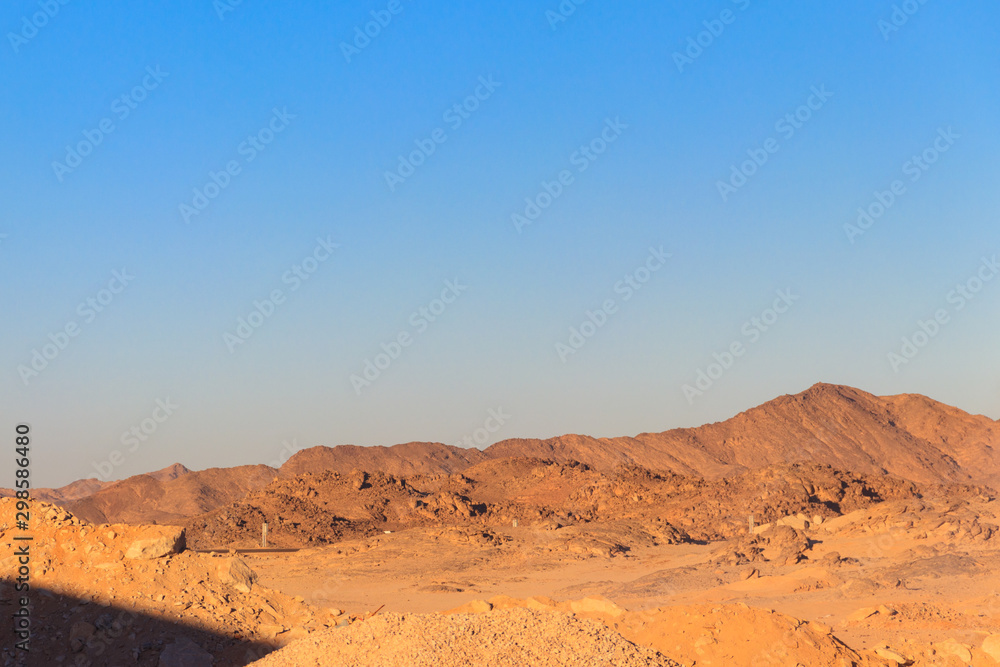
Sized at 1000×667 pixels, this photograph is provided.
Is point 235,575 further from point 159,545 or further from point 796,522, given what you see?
point 796,522

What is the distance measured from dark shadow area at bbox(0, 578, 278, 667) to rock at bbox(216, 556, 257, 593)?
0.81 meters

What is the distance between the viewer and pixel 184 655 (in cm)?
1002

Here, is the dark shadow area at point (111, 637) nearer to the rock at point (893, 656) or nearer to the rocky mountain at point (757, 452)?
the rock at point (893, 656)

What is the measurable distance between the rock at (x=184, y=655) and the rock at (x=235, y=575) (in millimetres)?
1266

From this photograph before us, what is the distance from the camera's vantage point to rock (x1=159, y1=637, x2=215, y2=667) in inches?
390

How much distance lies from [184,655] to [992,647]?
9.25 metres

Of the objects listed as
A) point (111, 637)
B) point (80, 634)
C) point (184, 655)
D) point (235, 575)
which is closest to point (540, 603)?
point (235, 575)

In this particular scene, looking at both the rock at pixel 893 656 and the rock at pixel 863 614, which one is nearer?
the rock at pixel 893 656

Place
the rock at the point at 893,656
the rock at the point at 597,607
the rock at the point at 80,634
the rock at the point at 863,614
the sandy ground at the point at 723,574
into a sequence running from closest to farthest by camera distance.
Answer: the rock at the point at 893,656
the rock at the point at 80,634
the rock at the point at 597,607
the rock at the point at 863,614
the sandy ground at the point at 723,574

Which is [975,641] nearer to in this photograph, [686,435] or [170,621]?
[170,621]

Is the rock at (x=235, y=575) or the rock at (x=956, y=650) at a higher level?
the rock at (x=235, y=575)

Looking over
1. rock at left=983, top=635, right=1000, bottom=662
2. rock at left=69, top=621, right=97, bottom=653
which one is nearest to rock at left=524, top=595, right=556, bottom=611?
rock at left=983, top=635, right=1000, bottom=662

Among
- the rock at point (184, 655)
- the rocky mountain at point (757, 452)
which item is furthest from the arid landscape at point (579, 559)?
the rocky mountain at point (757, 452)

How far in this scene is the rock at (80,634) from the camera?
1005 cm
